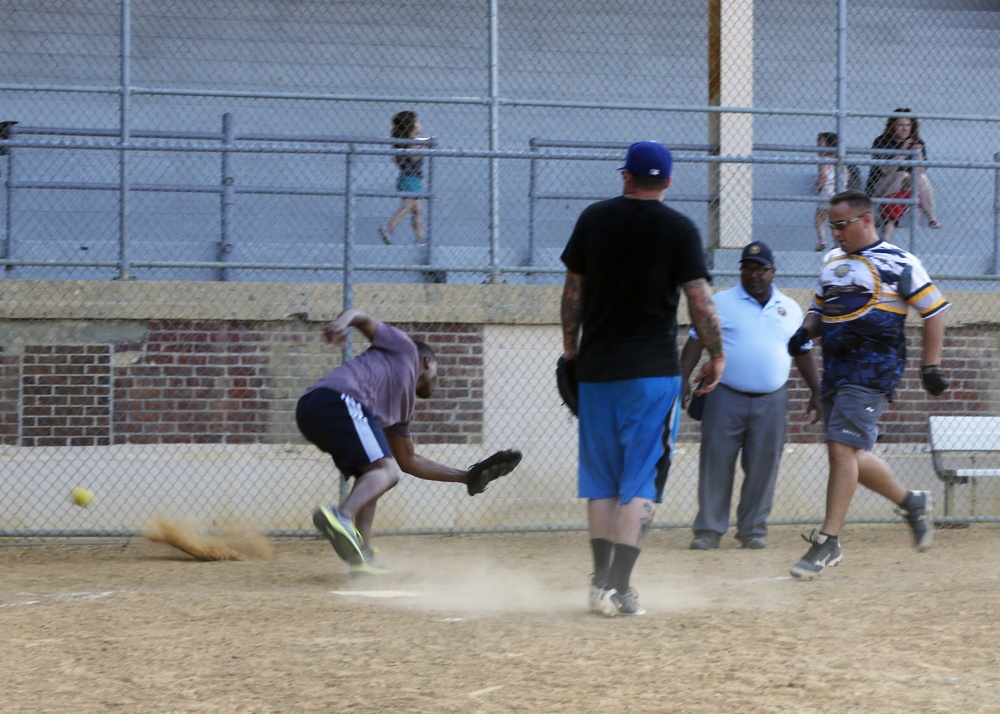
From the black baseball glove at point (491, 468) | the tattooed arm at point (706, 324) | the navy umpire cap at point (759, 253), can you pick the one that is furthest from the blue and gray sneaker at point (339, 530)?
the navy umpire cap at point (759, 253)

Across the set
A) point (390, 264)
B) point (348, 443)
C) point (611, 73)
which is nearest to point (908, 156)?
point (611, 73)

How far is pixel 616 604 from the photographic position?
Result: 204 inches

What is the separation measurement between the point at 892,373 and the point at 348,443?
279 cm

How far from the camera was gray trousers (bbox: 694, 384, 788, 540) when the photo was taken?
8.04m

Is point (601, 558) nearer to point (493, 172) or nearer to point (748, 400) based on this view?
point (748, 400)

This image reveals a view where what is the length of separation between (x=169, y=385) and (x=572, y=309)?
13.5 feet

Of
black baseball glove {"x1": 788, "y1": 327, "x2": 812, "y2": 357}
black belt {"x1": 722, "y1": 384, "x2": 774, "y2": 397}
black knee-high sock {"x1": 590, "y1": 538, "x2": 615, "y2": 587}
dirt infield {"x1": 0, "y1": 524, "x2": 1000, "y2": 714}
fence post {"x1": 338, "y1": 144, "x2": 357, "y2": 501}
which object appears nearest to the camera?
dirt infield {"x1": 0, "y1": 524, "x2": 1000, "y2": 714}

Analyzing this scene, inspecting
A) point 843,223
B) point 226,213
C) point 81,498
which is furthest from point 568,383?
point 226,213

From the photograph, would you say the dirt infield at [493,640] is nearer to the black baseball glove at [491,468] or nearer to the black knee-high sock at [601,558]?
the black knee-high sock at [601,558]

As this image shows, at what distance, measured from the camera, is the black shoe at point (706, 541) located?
805 centimetres

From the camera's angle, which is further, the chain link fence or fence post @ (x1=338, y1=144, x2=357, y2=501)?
the chain link fence

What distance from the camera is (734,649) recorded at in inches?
177

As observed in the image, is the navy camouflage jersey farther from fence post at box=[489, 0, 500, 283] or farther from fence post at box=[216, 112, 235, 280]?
fence post at box=[216, 112, 235, 280]

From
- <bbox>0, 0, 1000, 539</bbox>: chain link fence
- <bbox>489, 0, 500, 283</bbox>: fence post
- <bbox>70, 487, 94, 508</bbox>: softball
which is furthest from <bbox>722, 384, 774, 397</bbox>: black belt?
<bbox>70, 487, 94, 508</bbox>: softball
